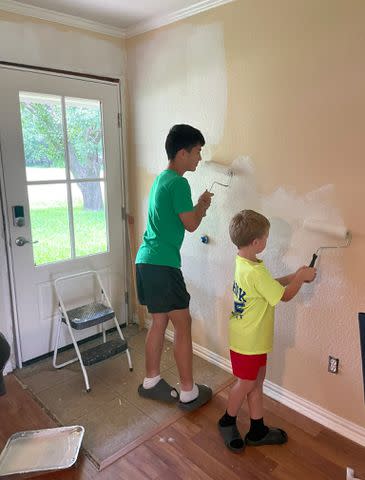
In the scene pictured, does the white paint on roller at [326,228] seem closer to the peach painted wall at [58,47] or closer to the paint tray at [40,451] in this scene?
the paint tray at [40,451]

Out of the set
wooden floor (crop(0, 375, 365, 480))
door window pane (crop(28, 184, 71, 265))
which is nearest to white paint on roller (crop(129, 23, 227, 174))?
door window pane (crop(28, 184, 71, 265))

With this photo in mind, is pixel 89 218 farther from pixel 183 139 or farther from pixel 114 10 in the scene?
pixel 114 10

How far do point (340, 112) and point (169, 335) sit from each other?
1916 mm

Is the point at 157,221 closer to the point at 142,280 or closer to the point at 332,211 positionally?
the point at 142,280

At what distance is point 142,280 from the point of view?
200 cm

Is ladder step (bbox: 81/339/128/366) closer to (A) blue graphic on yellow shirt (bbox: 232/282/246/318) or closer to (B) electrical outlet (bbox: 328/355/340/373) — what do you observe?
(A) blue graphic on yellow shirt (bbox: 232/282/246/318)

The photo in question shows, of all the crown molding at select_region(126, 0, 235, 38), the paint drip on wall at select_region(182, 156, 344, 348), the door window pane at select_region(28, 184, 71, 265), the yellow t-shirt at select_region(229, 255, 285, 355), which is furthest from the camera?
the door window pane at select_region(28, 184, 71, 265)

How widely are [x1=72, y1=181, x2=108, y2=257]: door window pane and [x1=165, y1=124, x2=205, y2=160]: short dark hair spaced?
0.95 m

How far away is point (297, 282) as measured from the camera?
5.28ft

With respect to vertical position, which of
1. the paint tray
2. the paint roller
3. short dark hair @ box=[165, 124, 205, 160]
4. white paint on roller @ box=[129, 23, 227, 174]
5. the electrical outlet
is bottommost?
the paint tray

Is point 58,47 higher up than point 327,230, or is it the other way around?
point 58,47

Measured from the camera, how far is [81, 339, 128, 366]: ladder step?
224cm

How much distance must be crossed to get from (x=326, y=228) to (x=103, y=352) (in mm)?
1479

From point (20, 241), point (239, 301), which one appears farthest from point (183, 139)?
point (20, 241)
